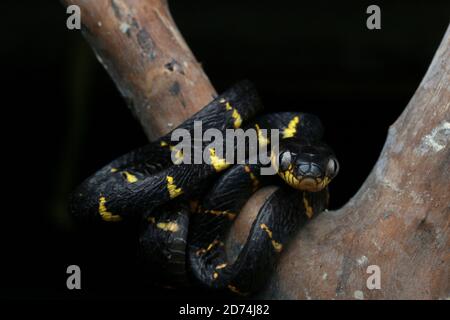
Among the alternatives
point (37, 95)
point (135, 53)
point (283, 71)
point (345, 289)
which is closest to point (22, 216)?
point (37, 95)

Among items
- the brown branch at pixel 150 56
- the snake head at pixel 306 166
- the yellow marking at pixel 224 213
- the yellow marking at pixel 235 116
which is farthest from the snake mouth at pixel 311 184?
the brown branch at pixel 150 56

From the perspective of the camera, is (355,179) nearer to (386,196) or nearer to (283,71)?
(283,71)

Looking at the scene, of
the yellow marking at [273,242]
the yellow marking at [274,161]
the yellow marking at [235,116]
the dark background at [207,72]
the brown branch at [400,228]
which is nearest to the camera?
the brown branch at [400,228]

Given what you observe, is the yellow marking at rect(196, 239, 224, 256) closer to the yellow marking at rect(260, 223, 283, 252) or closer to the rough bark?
the rough bark

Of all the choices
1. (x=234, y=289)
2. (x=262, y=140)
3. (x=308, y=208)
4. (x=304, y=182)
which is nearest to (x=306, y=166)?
(x=304, y=182)

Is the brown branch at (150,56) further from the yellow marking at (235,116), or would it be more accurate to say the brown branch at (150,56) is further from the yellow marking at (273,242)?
the yellow marking at (273,242)

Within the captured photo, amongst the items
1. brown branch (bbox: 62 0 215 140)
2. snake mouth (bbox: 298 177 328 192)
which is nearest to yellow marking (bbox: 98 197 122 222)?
brown branch (bbox: 62 0 215 140)
